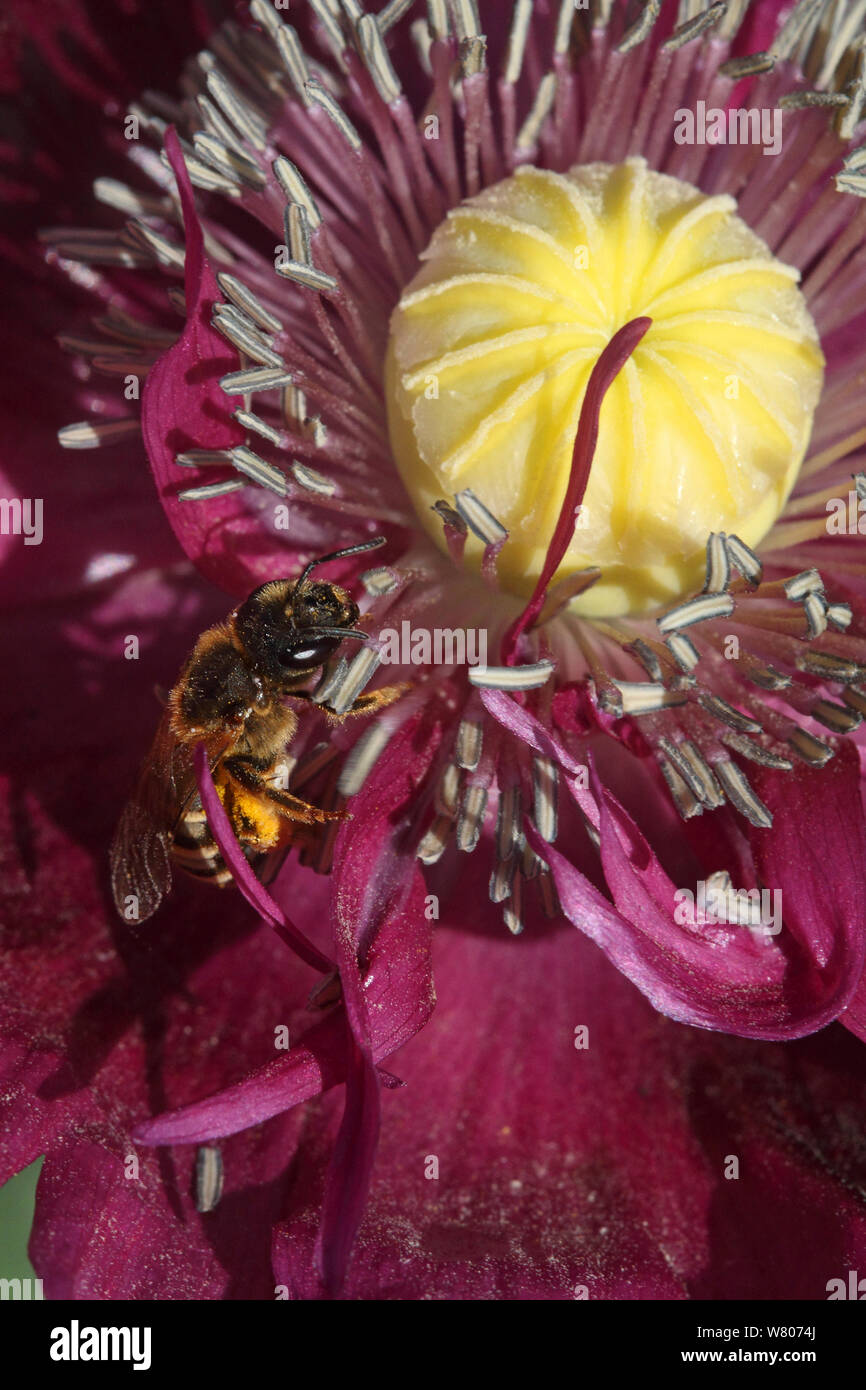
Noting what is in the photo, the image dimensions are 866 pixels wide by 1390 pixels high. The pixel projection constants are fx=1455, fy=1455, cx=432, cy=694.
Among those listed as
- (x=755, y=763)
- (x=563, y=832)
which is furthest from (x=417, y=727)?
(x=755, y=763)

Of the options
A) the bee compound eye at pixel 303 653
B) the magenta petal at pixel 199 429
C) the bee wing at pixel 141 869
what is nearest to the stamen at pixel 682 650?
the bee compound eye at pixel 303 653

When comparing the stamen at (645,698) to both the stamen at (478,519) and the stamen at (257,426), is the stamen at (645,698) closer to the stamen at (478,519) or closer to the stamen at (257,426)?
the stamen at (478,519)

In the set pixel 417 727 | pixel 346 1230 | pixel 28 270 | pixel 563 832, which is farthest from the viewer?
pixel 28 270

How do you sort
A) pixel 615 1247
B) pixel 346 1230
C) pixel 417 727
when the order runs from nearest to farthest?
pixel 346 1230
pixel 615 1247
pixel 417 727

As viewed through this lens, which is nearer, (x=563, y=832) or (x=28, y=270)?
(x=563, y=832)
